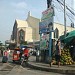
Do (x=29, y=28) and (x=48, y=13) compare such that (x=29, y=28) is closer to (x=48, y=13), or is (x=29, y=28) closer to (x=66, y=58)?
(x=48, y=13)

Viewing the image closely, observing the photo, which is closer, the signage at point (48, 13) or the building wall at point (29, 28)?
the signage at point (48, 13)

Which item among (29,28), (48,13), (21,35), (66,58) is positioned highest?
(29,28)

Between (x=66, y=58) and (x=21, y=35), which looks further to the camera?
(x=21, y=35)

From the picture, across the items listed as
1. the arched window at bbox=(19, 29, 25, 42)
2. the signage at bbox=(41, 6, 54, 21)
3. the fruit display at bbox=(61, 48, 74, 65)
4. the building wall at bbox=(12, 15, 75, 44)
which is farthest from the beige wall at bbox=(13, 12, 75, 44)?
the fruit display at bbox=(61, 48, 74, 65)

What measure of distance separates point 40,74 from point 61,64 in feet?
16.9

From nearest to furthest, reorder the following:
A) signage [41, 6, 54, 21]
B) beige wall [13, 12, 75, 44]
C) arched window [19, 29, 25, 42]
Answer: signage [41, 6, 54, 21] → arched window [19, 29, 25, 42] → beige wall [13, 12, 75, 44]

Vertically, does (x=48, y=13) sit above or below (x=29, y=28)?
below

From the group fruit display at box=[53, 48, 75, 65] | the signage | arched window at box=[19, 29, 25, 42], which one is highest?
arched window at box=[19, 29, 25, 42]

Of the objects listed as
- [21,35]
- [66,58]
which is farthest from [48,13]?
[21,35]

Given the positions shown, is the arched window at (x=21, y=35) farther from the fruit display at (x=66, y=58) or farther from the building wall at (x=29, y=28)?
the fruit display at (x=66, y=58)

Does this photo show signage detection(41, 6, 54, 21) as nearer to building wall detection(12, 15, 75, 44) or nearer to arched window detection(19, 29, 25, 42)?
building wall detection(12, 15, 75, 44)

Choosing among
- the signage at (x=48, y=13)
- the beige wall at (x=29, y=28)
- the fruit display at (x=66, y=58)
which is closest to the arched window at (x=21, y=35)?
the beige wall at (x=29, y=28)

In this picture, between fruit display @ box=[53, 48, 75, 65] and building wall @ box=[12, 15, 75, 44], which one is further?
building wall @ box=[12, 15, 75, 44]

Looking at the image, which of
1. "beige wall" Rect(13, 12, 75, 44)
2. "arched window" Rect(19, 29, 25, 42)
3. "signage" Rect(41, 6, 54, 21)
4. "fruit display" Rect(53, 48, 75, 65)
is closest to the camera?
"fruit display" Rect(53, 48, 75, 65)
